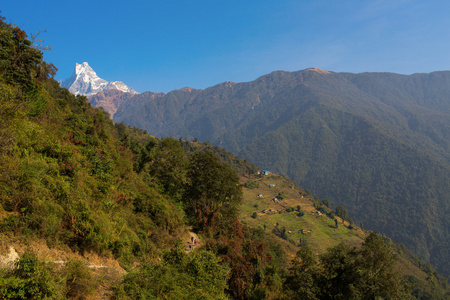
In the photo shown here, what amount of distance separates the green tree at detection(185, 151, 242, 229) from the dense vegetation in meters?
0.10

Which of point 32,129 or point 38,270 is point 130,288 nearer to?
point 38,270

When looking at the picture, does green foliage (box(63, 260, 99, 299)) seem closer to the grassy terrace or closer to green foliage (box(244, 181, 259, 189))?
the grassy terrace

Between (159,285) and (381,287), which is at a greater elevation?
(159,285)

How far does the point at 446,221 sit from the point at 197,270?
8850 inches

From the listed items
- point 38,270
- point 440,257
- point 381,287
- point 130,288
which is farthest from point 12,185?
point 440,257

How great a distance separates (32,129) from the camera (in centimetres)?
1035

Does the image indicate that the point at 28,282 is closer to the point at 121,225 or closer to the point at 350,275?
the point at 121,225

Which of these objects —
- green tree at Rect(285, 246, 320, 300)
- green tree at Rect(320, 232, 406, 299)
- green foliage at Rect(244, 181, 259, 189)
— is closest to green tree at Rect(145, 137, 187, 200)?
green tree at Rect(285, 246, 320, 300)

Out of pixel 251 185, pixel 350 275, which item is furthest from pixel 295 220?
pixel 350 275

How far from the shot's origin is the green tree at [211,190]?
827 inches

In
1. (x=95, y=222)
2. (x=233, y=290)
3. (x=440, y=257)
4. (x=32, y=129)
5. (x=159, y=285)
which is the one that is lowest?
(x=440, y=257)

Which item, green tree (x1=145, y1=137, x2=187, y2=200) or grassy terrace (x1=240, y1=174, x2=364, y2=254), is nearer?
green tree (x1=145, y1=137, x2=187, y2=200)

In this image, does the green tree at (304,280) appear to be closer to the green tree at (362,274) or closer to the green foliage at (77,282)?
the green tree at (362,274)

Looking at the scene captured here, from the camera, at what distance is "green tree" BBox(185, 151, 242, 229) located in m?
21.0
